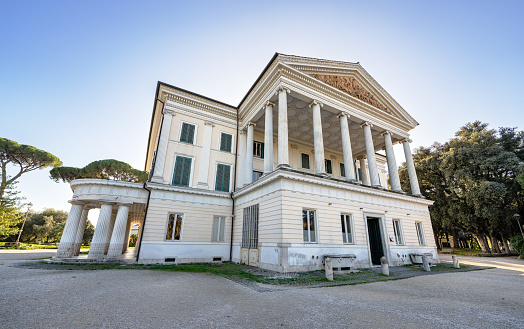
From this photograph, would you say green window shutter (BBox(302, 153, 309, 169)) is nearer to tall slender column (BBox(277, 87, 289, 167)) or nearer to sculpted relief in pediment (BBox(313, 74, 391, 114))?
sculpted relief in pediment (BBox(313, 74, 391, 114))

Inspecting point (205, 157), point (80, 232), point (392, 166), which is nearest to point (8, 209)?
point (80, 232)

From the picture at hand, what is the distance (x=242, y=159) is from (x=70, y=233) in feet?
38.2

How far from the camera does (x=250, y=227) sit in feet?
43.8

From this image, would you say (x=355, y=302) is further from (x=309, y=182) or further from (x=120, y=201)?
(x=120, y=201)

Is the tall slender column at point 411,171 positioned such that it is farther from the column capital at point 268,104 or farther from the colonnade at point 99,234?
the colonnade at point 99,234

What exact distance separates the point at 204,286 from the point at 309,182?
7138 millimetres

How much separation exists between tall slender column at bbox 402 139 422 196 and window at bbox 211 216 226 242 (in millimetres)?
15053

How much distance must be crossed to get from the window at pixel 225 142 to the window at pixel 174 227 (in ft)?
19.9

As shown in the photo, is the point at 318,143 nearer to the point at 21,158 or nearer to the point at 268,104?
the point at 268,104

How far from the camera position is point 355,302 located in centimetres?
545

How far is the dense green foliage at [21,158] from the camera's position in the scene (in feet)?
77.9

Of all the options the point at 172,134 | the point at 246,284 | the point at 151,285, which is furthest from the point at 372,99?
the point at 151,285

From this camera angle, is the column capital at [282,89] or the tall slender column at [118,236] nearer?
the tall slender column at [118,236]

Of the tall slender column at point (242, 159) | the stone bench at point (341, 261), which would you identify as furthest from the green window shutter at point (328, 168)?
the stone bench at point (341, 261)
